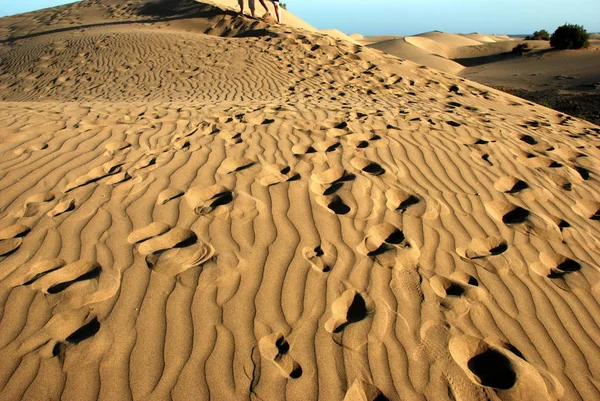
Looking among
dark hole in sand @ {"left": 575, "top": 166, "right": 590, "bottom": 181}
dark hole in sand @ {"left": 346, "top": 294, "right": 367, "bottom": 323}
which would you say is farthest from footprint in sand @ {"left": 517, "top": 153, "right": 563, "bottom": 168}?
dark hole in sand @ {"left": 346, "top": 294, "right": 367, "bottom": 323}

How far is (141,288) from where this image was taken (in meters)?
2.38

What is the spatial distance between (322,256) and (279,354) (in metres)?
0.82

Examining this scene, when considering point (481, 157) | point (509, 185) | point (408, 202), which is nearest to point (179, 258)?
point (408, 202)

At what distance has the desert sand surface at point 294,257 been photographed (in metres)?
1.98

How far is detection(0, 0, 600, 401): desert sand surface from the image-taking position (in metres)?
1.98

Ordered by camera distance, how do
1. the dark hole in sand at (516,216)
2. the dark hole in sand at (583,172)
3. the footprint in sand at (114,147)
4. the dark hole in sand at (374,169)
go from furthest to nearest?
the dark hole in sand at (583,172)
the footprint in sand at (114,147)
the dark hole in sand at (374,169)
the dark hole in sand at (516,216)

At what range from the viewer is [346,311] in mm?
2322

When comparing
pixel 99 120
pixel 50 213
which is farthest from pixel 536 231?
pixel 99 120

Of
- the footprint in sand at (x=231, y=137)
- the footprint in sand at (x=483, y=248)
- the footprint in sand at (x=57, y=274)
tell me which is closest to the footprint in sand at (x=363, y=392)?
the footprint in sand at (x=483, y=248)

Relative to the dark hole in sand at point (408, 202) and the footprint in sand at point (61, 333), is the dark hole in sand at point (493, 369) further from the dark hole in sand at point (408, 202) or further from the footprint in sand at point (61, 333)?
the footprint in sand at point (61, 333)

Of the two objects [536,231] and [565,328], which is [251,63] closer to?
[536,231]

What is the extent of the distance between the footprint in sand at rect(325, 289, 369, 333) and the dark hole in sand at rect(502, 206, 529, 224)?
64.9 inches

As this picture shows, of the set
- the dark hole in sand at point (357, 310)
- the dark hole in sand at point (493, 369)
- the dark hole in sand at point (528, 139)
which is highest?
the dark hole in sand at point (357, 310)

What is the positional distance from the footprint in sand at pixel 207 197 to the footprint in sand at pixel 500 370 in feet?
6.52
